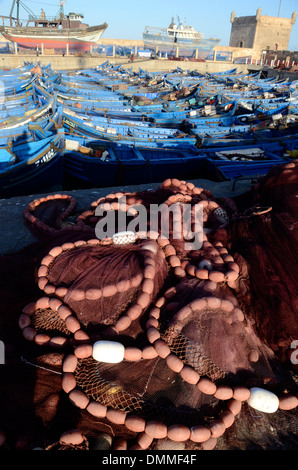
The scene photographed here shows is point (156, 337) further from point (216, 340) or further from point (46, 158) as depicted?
point (46, 158)

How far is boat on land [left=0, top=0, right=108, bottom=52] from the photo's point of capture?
124 feet

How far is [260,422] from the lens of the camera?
7.03ft

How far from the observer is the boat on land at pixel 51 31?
37719mm

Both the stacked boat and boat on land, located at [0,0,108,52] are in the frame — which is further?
boat on land, located at [0,0,108,52]

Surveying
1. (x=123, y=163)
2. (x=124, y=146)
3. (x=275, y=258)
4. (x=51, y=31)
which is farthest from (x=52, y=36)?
(x=275, y=258)

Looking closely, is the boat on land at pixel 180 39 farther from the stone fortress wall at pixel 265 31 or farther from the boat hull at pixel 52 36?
the boat hull at pixel 52 36

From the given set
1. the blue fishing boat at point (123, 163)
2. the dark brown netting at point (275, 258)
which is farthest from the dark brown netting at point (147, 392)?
the blue fishing boat at point (123, 163)

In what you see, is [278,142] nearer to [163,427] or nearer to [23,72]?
[163,427]

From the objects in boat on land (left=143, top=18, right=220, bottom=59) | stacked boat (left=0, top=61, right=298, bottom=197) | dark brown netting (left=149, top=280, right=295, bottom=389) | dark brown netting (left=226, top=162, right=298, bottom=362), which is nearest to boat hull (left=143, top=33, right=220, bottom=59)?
boat on land (left=143, top=18, right=220, bottom=59)

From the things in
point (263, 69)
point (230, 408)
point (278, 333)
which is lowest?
point (230, 408)

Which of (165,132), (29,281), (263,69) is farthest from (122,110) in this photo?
(263,69)

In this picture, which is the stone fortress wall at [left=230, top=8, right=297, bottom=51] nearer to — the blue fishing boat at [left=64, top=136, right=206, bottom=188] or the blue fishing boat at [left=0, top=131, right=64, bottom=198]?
the blue fishing boat at [left=64, top=136, right=206, bottom=188]

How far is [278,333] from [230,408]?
73 cm

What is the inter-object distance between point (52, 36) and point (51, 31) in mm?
663
